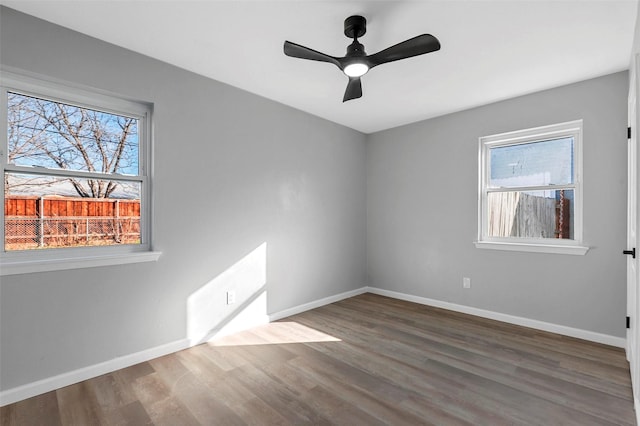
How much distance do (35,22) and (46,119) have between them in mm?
635

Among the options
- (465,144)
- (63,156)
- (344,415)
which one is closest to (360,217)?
(465,144)

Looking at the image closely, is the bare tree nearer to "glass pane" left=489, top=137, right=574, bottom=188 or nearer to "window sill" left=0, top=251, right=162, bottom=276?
"window sill" left=0, top=251, right=162, bottom=276

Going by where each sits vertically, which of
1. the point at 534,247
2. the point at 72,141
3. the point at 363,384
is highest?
the point at 72,141

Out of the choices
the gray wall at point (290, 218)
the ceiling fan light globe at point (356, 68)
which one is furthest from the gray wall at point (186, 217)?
the ceiling fan light globe at point (356, 68)

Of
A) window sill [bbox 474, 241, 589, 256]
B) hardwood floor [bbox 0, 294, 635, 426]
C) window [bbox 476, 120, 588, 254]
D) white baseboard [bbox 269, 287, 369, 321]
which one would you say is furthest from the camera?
white baseboard [bbox 269, 287, 369, 321]

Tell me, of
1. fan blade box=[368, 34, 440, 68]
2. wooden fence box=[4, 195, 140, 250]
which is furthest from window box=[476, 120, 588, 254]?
wooden fence box=[4, 195, 140, 250]

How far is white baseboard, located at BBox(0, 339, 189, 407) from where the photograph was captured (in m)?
1.97

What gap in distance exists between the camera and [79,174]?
2314mm

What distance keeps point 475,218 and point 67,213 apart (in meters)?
4.03

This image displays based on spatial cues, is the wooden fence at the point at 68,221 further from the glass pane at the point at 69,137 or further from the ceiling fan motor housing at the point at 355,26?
the ceiling fan motor housing at the point at 355,26

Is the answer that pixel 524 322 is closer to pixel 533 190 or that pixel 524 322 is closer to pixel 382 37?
A: pixel 533 190

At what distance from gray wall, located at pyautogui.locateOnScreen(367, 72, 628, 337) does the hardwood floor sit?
1.37 ft

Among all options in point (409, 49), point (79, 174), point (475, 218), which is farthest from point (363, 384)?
point (79, 174)

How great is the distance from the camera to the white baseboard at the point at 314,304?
3.59m
